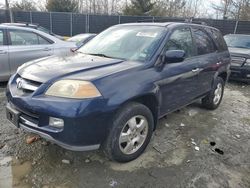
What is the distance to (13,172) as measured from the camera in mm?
2875

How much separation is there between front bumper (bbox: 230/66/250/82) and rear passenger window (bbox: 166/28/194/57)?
426cm

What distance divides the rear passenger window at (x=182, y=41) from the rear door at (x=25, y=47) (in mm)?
3724

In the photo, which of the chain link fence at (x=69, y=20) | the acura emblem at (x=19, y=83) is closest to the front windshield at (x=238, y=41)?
the acura emblem at (x=19, y=83)

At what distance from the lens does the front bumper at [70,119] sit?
246cm

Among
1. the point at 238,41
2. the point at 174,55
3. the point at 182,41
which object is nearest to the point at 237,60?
the point at 238,41

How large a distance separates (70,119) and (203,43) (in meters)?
3.07

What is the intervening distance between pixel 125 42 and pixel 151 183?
1.97 metres

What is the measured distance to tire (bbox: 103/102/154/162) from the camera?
2.79m

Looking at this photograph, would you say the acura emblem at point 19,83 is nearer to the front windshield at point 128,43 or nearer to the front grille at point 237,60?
the front windshield at point 128,43

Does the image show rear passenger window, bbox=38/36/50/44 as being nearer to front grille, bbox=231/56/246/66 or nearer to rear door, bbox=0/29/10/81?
rear door, bbox=0/29/10/81

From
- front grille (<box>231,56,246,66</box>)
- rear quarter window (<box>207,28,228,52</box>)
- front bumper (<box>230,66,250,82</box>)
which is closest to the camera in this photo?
rear quarter window (<box>207,28,228,52</box>)

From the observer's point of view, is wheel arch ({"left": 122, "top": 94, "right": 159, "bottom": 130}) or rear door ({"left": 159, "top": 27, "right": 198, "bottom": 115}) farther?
rear door ({"left": 159, "top": 27, "right": 198, "bottom": 115})

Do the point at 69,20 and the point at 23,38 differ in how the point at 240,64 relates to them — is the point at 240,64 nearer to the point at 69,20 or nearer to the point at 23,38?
the point at 23,38

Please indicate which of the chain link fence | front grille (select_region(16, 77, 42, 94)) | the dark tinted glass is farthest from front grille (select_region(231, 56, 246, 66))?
the chain link fence
